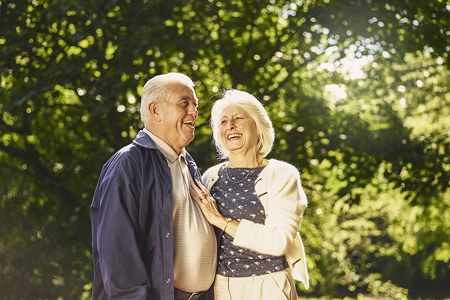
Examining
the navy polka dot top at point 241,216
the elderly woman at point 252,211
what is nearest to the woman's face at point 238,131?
the elderly woman at point 252,211

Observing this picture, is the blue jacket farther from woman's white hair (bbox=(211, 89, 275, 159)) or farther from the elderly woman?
woman's white hair (bbox=(211, 89, 275, 159))

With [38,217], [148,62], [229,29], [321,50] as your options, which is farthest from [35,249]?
[321,50]

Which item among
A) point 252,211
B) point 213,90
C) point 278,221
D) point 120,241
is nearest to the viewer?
point 120,241

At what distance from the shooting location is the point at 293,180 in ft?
9.05

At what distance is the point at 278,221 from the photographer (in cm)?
261

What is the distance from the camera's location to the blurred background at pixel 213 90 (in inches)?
259

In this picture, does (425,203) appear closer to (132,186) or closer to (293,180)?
(293,180)

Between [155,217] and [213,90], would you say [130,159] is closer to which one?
[155,217]

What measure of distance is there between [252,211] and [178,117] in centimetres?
73

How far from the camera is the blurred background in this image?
21.5 ft

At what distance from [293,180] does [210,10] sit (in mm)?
5257

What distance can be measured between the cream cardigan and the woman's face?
0.21 meters

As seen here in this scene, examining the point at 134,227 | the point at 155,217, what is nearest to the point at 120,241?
the point at 134,227

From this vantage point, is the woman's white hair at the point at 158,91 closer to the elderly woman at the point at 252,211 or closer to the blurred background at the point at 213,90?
the elderly woman at the point at 252,211
